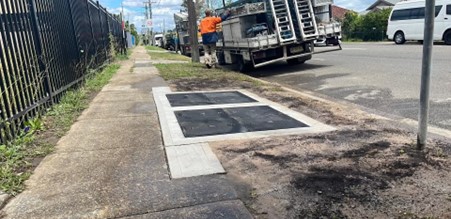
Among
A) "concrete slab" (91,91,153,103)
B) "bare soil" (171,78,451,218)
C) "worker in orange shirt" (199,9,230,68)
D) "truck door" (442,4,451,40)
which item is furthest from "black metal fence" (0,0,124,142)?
"truck door" (442,4,451,40)

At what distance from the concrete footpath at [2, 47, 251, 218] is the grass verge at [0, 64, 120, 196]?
0.40 ft

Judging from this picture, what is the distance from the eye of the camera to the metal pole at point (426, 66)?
11.2 feet

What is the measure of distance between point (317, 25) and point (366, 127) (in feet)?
25.8

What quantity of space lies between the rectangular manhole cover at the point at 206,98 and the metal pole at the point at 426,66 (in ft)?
11.3

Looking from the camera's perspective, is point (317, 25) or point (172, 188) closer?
point (172, 188)

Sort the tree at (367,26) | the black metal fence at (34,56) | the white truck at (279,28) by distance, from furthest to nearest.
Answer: the tree at (367,26)
the white truck at (279,28)
the black metal fence at (34,56)

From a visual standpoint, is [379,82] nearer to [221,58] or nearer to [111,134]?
[111,134]

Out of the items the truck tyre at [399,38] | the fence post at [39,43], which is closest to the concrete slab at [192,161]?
the fence post at [39,43]

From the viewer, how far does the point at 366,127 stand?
4.83 meters

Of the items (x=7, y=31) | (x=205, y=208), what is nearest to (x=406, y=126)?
(x=205, y=208)

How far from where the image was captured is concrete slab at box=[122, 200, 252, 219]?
8.63ft

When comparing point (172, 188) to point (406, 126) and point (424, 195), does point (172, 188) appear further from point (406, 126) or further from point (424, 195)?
point (406, 126)

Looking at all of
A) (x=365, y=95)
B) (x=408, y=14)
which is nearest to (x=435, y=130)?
(x=365, y=95)

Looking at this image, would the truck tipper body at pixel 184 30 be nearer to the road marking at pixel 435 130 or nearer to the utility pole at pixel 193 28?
the utility pole at pixel 193 28
